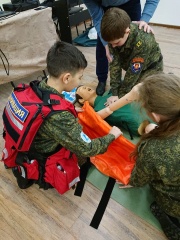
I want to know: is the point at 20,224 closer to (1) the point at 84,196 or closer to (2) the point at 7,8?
(1) the point at 84,196

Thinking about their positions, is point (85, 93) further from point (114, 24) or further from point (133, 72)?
point (114, 24)

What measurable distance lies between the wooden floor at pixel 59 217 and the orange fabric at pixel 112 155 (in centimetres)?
14

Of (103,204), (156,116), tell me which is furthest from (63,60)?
(103,204)

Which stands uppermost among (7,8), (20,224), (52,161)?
(7,8)

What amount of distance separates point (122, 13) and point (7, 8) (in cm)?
169

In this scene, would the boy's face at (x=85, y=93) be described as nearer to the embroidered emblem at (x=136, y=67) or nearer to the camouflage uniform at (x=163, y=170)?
the embroidered emblem at (x=136, y=67)

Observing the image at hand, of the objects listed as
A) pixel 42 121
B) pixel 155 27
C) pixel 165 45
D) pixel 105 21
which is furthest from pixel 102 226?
pixel 155 27

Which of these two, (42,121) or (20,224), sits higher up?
(42,121)

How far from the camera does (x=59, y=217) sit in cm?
112

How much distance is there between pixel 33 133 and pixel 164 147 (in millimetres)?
553

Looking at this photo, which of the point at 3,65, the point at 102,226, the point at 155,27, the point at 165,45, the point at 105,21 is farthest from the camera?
the point at 155,27

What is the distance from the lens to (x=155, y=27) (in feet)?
10.3

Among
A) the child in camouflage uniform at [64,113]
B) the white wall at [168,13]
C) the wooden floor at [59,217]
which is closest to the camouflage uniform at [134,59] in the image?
the child in camouflage uniform at [64,113]

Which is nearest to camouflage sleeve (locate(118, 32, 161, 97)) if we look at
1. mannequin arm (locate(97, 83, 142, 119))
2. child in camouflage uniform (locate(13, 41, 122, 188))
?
mannequin arm (locate(97, 83, 142, 119))
